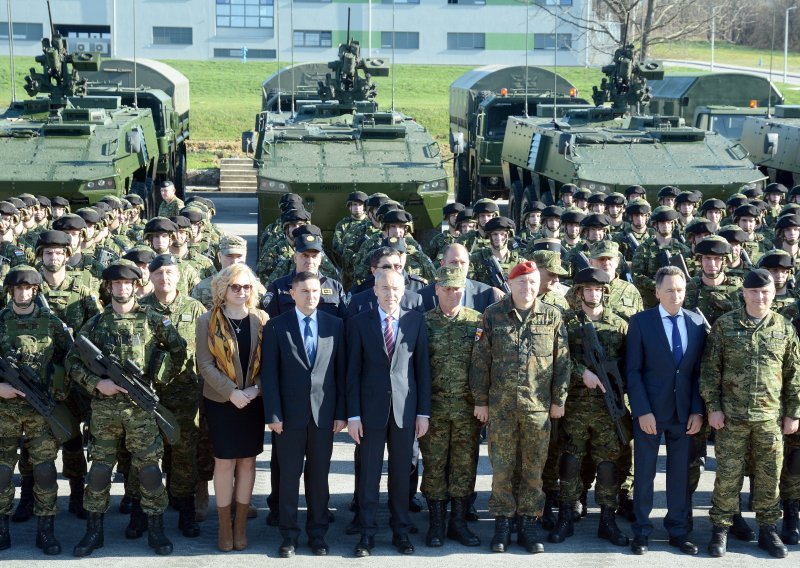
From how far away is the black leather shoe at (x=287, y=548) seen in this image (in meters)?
7.18

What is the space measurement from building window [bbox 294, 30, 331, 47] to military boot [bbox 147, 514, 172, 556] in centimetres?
4337

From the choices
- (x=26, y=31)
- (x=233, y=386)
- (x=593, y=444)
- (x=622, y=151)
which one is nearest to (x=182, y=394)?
Answer: (x=233, y=386)

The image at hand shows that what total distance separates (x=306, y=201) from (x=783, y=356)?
9080 millimetres

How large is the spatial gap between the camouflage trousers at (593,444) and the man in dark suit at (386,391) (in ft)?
2.77

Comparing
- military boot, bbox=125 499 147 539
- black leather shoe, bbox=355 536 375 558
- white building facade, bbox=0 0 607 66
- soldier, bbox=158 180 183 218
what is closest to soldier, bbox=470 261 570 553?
black leather shoe, bbox=355 536 375 558

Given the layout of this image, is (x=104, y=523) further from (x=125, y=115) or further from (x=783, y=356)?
(x=125, y=115)

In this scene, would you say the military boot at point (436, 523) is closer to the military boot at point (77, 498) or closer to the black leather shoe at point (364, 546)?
the black leather shoe at point (364, 546)

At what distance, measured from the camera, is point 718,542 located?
23.9 feet

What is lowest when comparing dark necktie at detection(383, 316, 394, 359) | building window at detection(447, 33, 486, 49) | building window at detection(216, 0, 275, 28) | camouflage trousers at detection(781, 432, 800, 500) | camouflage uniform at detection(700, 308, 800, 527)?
camouflage trousers at detection(781, 432, 800, 500)

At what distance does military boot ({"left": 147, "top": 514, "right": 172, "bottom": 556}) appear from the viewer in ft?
23.7

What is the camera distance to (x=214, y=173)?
1097 inches

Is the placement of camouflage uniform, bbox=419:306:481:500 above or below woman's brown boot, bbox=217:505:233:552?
above

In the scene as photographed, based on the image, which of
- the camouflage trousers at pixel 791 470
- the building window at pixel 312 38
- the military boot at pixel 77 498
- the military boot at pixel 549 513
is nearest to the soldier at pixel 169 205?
the military boot at pixel 77 498

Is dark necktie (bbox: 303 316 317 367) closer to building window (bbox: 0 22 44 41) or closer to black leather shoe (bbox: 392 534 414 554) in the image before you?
black leather shoe (bbox: 392 534 414 554)
